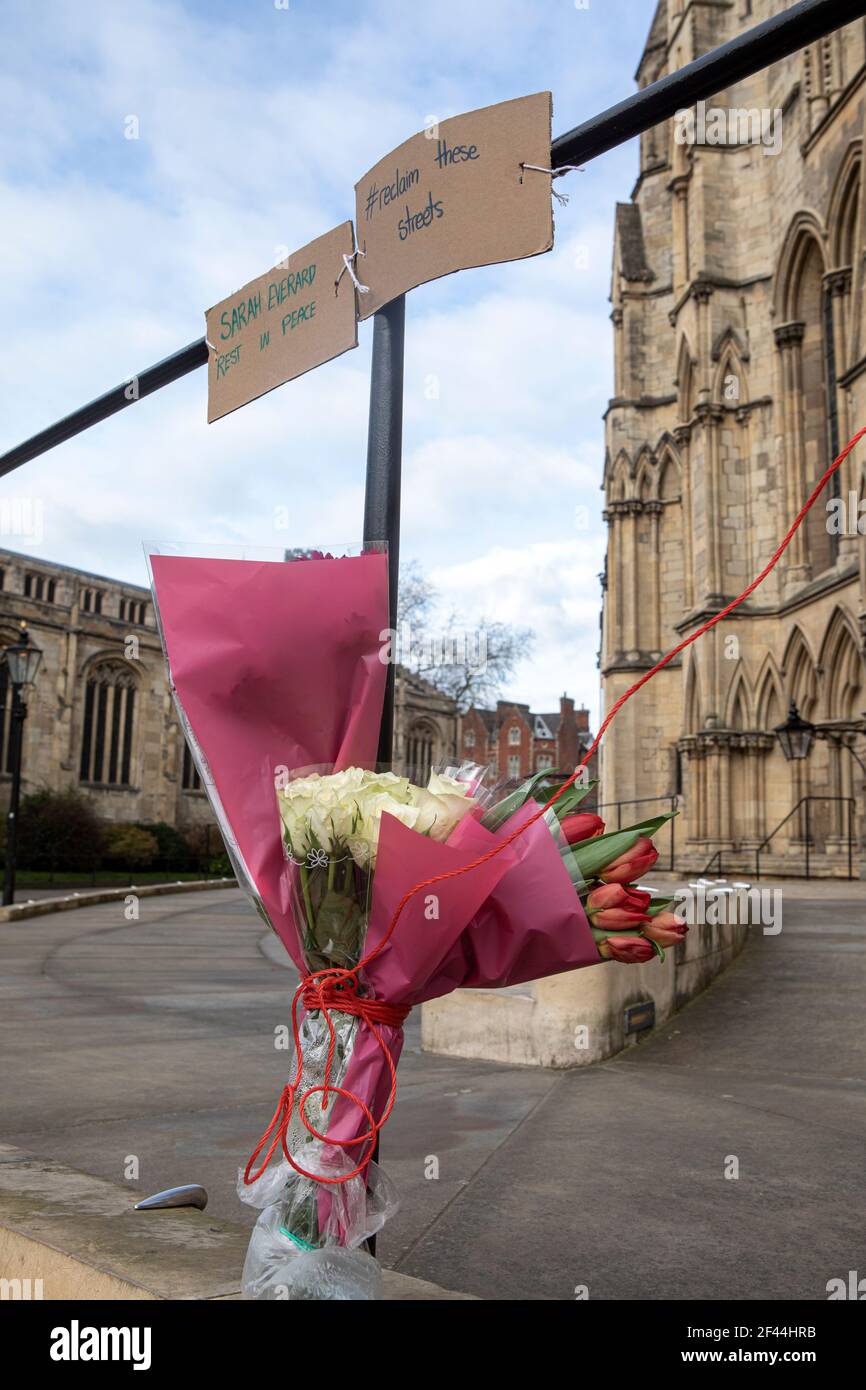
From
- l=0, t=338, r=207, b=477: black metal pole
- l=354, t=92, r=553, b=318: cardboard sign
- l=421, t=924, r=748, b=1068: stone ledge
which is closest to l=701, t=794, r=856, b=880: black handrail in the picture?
l=421, t=924, r=748, b=1068: stone ledge

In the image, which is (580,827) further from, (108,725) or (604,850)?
(108,725)

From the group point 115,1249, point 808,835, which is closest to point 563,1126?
point 115,1249

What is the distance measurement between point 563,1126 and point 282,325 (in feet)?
10.5

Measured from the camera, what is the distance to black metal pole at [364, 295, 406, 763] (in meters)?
2.00

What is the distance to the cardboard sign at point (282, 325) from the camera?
82.1 inches

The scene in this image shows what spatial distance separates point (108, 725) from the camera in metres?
50.4

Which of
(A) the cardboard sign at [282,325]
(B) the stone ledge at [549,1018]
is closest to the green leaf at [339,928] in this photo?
(A) the cardboard sign at [282,325]

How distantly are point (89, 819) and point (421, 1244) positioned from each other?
113 feet

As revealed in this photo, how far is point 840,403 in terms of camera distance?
1834 centimetres

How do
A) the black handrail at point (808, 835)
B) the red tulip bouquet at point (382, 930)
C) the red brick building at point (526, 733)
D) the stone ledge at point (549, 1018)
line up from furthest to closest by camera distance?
the red brick building at point (526, 733)
the black handrail at point (808, 835)
the stone ledge at point (549, 1018)
the red tulip bouquet at point (382, 930)

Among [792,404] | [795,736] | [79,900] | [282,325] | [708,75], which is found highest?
[792,404]

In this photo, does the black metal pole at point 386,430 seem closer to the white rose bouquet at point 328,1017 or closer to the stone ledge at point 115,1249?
the white rose bouquet at point 328,1017

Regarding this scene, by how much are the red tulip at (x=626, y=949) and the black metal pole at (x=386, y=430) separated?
80 centimetres
